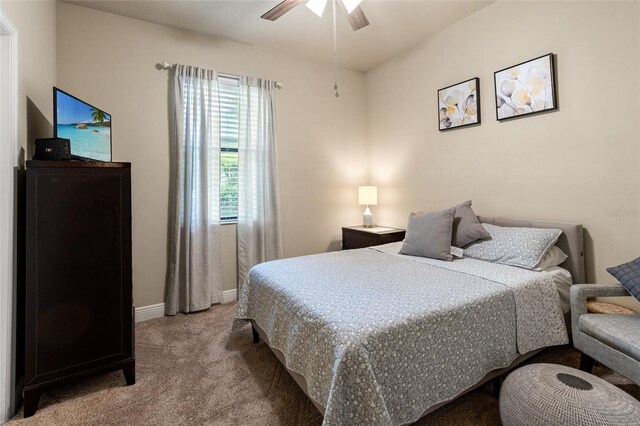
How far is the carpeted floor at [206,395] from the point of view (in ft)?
5.30

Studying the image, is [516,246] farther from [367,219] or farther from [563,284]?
[367,219]

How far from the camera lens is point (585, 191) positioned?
89.5 inches

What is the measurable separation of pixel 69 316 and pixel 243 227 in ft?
5.89

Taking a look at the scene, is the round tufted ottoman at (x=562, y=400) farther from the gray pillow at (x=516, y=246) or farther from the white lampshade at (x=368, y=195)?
the white lampshade at (x=368, y=195)

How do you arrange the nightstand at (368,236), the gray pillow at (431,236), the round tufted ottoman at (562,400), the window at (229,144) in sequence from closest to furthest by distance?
the round tufted ottoman at (562,400)
the gray pillow at (431,236)
the window at (229,144)
the nightstand at (368,236)

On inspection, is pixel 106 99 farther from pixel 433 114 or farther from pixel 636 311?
pixel 636 311

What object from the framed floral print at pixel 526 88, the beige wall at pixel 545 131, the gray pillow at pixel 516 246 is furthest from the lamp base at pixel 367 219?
the framed floral print at pixel 526 88

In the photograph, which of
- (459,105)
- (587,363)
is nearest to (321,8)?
(459,105)

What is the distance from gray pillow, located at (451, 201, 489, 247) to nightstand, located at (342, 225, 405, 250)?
0.90 metres

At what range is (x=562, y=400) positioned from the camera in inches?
48.4

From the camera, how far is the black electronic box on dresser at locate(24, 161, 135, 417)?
5.50 feet

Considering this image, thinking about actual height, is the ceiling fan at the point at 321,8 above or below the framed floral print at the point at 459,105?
above

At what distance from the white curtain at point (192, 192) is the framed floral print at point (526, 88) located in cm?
279

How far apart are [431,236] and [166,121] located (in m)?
2.78
